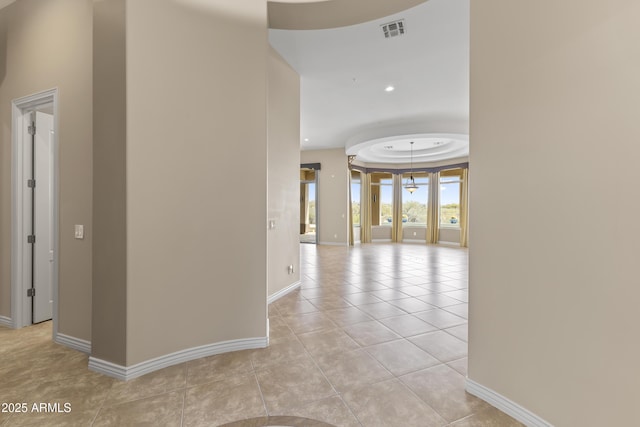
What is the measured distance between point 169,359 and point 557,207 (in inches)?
114

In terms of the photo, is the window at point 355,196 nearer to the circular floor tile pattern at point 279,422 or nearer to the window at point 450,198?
the window at point 450,198

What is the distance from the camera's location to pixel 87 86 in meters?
2.49

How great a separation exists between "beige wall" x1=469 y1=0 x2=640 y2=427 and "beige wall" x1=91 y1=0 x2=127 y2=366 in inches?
100

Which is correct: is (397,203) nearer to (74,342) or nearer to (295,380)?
(295,380)

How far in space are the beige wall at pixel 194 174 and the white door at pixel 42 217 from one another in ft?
6.03

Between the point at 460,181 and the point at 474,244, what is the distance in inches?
384

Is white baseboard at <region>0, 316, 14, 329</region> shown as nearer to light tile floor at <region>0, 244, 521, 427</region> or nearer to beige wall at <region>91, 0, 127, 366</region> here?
light tile floor at <region>0, 244, 521, 427</region>

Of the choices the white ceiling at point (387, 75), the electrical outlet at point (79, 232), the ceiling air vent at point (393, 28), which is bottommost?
the electrical outlet at point (79, 232)

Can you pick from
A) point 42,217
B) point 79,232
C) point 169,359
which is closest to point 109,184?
point 79,232

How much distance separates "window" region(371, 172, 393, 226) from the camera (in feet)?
38.4

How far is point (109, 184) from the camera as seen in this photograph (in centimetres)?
214

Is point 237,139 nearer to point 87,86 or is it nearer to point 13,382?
point 87,86

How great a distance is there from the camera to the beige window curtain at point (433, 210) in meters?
10.9

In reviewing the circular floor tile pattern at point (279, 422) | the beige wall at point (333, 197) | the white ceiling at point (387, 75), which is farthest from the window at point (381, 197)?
the circular floor tile pattern at point (279, 422)
